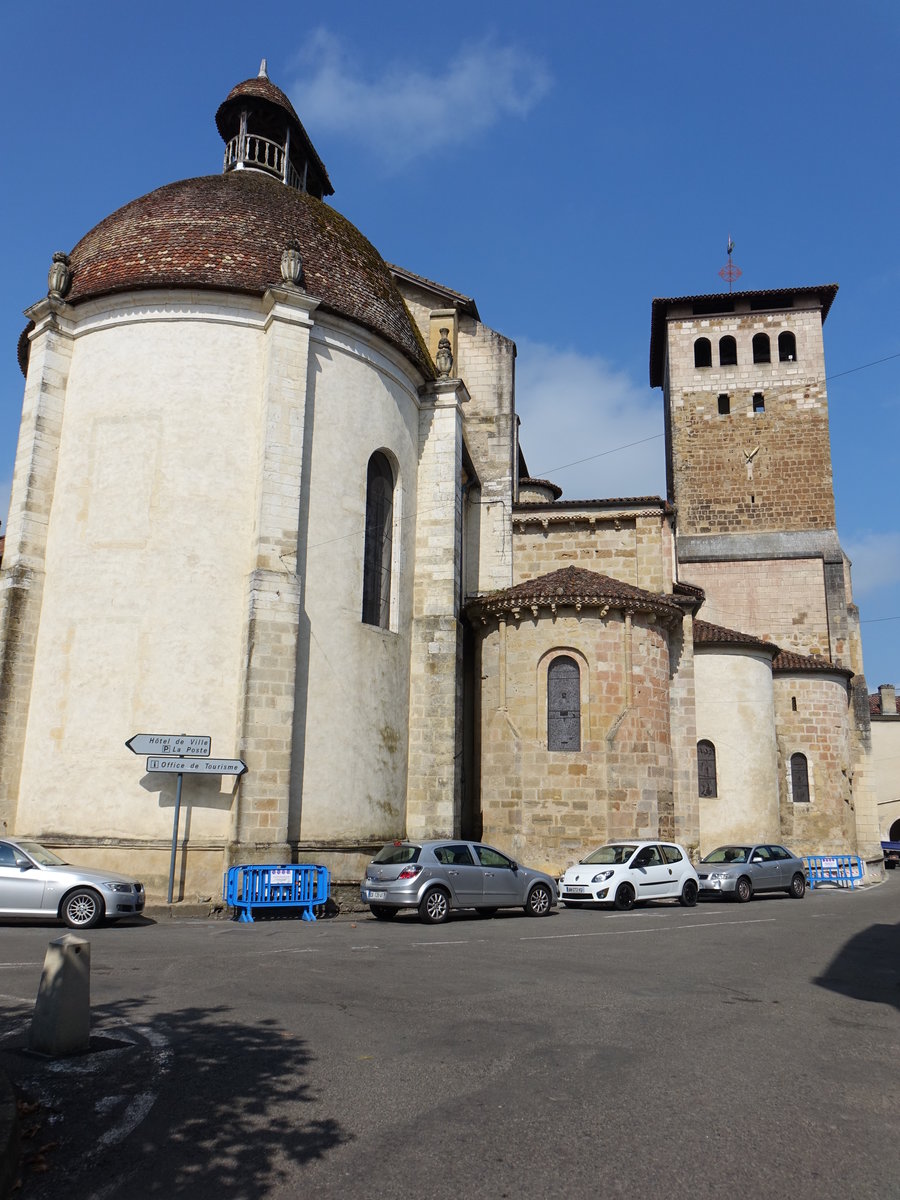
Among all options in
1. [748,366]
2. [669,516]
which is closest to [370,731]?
[669,516]

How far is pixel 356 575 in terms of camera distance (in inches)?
754

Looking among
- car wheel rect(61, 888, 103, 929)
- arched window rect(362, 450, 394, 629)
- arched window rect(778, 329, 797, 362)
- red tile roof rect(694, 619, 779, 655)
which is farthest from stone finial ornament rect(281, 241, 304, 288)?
arched window rect(778, 329, 797, 362)

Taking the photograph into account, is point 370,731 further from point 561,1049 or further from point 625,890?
point 561,1049

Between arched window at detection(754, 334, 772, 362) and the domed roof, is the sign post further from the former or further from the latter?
arched window at detection(754, 334, 772, 362)

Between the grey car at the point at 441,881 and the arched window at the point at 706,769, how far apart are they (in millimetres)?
12362

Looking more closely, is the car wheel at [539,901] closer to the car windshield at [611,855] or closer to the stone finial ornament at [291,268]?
the car windshield at [611,855]

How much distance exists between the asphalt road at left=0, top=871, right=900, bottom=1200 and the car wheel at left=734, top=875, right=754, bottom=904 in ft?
34.2

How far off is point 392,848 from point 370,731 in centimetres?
356

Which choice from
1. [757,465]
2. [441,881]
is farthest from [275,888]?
[757,465]

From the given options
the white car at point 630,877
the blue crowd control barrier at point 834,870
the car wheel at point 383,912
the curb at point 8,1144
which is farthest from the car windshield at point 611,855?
the curb at point 8,1144

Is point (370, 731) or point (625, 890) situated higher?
point (370, 731)

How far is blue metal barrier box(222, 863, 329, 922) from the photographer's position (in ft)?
49.9

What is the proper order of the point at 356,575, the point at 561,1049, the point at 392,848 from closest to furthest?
the point at 561,1049, the point at 392,848, the point at 356,575

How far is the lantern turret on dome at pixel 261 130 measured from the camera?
24828 millimetres
